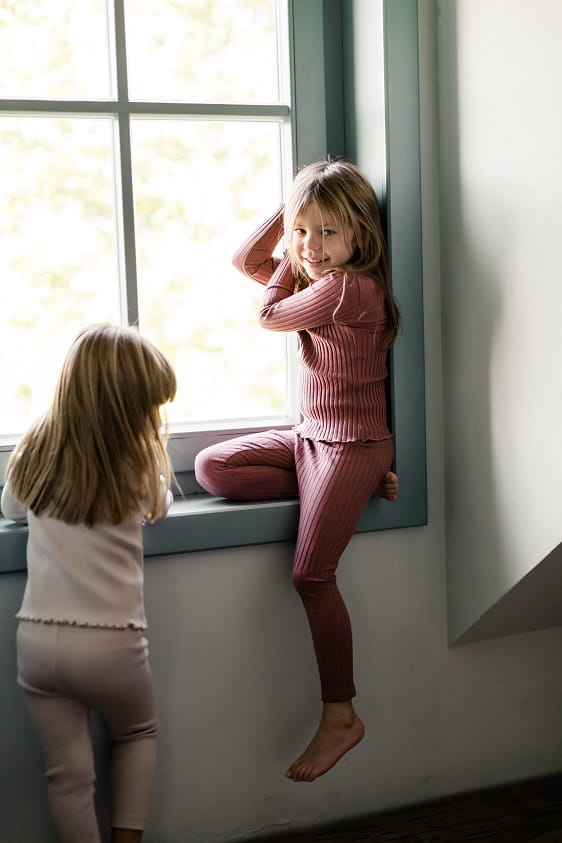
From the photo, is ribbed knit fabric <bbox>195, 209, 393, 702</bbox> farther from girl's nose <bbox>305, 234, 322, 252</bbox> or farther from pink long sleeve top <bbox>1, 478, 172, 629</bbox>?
pink long sleeve top <bbox>1, 478, 172, 629</bbox>

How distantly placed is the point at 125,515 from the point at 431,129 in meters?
0.96

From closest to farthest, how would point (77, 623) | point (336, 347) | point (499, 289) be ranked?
point (77, 623), point (499, 289), point (336, 347)

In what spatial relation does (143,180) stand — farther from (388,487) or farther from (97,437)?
(388,487)

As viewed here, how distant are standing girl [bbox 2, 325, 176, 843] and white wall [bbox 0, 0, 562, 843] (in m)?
0.16

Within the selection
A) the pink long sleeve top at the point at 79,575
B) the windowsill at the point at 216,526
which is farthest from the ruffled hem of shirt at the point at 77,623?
the windowsill at the point at 216,526

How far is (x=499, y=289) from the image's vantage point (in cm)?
146

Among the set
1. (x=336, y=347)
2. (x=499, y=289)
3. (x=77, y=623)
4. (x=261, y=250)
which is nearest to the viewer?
(x=77, y=623)

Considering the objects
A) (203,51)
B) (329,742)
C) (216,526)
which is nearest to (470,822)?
(329,742)

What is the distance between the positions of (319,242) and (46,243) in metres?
0.55

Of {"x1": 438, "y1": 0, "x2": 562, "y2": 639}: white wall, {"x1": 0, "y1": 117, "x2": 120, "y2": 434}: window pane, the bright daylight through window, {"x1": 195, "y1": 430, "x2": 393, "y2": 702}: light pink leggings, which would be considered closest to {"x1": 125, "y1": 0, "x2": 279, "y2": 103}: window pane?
the bright daylight through window

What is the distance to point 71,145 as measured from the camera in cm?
164

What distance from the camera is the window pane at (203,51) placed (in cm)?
166

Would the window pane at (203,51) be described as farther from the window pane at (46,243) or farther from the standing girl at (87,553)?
the standing girl at (87,553)

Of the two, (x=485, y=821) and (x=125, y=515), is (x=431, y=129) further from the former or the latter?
A: (x=485, y=821)
